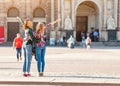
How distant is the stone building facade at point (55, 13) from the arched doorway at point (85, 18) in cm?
104

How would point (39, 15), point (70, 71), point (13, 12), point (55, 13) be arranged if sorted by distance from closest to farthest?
point (70, 71) → point (55, 13) → point (13, 12) → point (39, 15)

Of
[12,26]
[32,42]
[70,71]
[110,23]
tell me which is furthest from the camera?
[12,26]

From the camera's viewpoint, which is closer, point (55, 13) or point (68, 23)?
point (68, 23)

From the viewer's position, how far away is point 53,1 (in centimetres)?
6000

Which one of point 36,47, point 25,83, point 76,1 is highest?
point 76,1

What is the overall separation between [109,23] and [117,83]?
44.9 meters

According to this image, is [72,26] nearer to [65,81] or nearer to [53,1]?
[53,1]

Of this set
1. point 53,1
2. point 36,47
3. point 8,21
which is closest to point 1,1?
point 8,21

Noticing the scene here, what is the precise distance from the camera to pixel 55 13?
60.1 m

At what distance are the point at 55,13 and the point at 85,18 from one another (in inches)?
215

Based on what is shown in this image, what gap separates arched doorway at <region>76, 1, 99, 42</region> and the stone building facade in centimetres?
104

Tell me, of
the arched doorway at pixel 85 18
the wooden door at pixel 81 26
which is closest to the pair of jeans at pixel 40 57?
the arched doorway at pixel 85 18

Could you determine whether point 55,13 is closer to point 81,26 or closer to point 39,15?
point 39,15

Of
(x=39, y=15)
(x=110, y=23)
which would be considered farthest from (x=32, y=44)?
(x=39, y=15)
